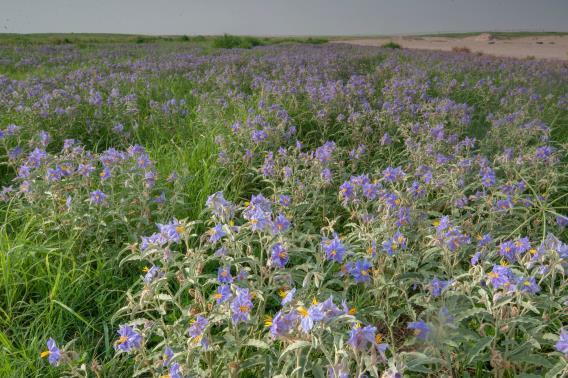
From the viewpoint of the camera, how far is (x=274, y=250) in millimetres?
1806

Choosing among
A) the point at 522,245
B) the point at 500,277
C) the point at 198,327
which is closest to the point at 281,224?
the point at 198,327

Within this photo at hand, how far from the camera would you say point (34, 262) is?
2.58 meters

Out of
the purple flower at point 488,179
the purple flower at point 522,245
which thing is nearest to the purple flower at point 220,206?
the purple flower at point 522,245

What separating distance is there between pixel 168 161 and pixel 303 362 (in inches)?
108

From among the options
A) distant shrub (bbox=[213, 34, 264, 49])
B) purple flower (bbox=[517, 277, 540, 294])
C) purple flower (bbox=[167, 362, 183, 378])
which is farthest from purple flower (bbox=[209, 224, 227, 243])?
distant shrub (bbox=[213, 34, 264, 49])

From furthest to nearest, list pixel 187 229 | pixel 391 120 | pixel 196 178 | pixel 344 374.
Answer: pixel 391 120
pixel 196 178
pixel 187 229
pixel 344 374

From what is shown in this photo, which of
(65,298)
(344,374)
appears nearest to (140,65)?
(65,298)

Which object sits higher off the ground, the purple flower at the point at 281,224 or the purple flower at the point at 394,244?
the purple flower at the point at 281,224

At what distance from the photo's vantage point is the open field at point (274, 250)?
5.63 ft

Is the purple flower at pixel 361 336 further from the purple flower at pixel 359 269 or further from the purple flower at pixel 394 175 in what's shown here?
the purple flower at pixel 394 175

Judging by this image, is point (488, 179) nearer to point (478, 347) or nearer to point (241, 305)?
point (478, 347)

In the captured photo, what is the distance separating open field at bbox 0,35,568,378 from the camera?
5.63ft

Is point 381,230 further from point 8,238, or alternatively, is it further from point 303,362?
point 8,238

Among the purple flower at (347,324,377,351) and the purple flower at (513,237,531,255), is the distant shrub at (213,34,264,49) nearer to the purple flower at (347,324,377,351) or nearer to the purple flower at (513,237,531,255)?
the purple flower at (513,237,531,255)
